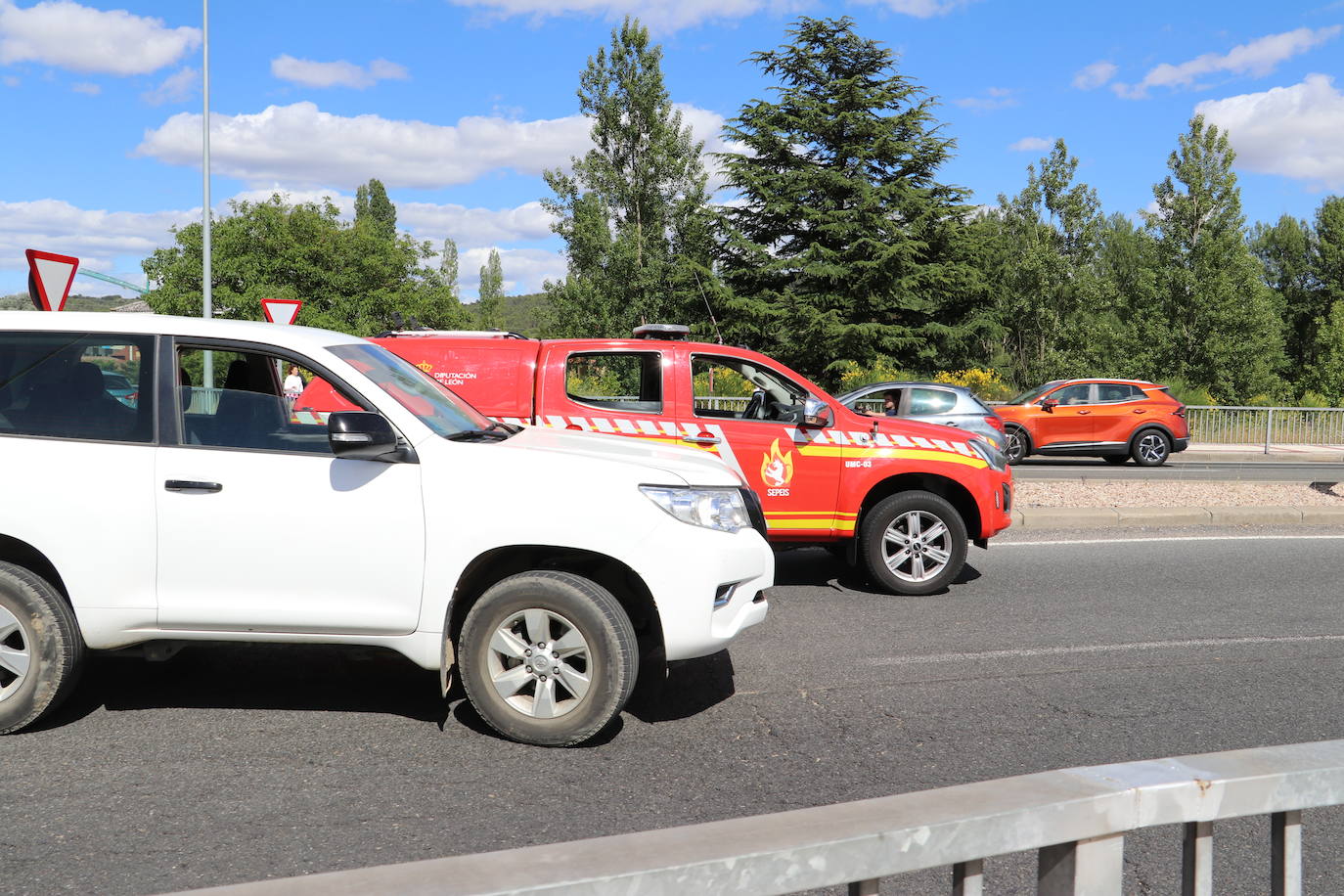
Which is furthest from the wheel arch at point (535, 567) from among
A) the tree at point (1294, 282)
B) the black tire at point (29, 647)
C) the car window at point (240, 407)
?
the tree at point (1294, 282)

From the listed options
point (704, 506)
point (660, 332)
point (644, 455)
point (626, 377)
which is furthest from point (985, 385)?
point (704, 506)

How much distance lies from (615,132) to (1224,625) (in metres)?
38.0

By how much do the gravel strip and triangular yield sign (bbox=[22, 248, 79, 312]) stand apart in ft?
32.5

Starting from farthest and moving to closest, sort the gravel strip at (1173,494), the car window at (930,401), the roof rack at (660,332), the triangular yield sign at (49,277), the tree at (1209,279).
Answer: the tree at (1209,279) → the car window at (930,401) → the gravel strip at (1173,494) → the triangular yield sign at (49,277) → the roof rack at (660,332)

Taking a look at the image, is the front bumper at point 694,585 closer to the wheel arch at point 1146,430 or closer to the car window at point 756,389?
the car window at point 756,389

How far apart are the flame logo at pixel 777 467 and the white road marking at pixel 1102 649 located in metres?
2.09

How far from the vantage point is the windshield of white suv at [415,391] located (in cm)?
518

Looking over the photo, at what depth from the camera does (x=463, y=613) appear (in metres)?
5.05

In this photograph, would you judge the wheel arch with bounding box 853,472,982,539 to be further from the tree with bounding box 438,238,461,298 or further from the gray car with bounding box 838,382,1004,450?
the tree with bounding box 438,238,461,298

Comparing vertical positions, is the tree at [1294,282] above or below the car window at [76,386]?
above

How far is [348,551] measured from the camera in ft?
15.8

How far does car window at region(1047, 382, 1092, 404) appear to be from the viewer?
22234mm

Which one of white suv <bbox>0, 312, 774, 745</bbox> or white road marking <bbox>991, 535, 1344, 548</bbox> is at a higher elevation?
white suv <bbox>0, 312, 774, 745</bbox>

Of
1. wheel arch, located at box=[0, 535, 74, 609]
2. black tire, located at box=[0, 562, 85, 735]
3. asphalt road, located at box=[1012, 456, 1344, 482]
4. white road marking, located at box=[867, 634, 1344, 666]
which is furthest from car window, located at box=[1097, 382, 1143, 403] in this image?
black tire, located at box=[0, 562, 85, 735]
